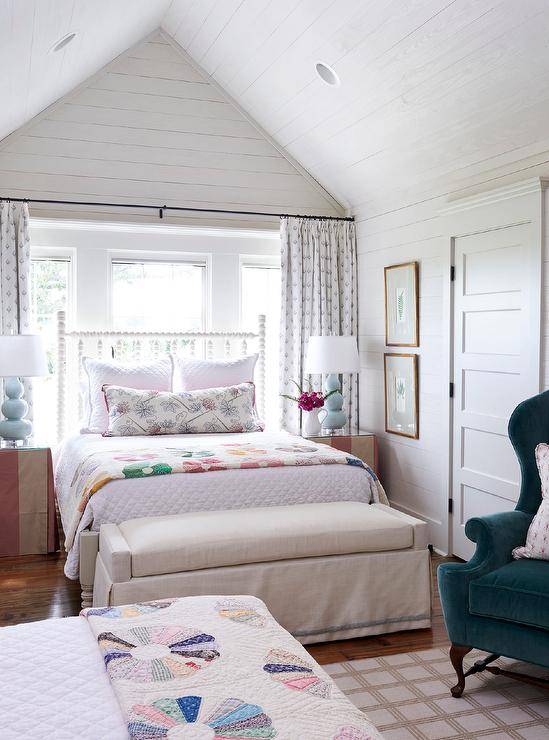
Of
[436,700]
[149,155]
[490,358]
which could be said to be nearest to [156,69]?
[149,155]

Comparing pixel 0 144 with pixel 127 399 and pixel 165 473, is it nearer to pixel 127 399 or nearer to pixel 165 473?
pixel 127 399

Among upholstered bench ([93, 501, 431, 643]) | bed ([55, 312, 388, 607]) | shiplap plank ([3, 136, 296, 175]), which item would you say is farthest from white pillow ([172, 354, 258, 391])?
upholstered bench ([93, 501, 431, 643])

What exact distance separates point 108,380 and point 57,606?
165 centimetres

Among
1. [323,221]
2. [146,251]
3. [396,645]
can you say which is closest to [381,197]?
[323,221]

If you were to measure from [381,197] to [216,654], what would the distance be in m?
4.11

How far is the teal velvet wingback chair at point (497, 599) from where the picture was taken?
8.45 feet

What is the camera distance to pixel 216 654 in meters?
1.70

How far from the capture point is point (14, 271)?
494cm

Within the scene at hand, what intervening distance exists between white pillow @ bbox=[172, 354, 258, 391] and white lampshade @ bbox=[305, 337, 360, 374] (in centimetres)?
47

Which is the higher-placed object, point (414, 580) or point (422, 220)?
point (422, 220)

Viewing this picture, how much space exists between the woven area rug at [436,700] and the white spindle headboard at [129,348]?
287 centimetres

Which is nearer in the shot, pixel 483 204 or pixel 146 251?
pixel 483 204

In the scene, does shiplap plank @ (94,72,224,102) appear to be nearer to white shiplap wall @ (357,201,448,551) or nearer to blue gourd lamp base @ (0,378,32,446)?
white shiplap wall @ (357,201,448,551)

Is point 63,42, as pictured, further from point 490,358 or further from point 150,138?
point 490,358
